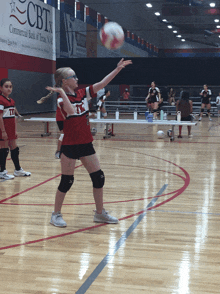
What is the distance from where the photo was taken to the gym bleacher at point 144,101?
26470 millimetres

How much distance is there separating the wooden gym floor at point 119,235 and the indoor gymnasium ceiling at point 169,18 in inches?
660

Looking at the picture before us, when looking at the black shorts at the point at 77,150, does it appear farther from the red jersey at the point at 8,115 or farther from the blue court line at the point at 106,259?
the red jersey at the point at 8,115

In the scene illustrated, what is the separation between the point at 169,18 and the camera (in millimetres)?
23328

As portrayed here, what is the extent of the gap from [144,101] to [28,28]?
8.96 meters

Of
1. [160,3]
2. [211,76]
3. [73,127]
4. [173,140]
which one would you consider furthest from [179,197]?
[211,76]

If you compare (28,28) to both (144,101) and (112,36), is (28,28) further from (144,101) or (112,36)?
(112,36)

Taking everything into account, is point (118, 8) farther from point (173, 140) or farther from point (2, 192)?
point (2, 192)

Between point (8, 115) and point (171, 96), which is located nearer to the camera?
point (8, 115)

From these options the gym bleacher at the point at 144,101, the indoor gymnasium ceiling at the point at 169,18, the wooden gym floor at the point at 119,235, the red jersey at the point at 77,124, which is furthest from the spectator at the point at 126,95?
the red jersey at the point at 77,124

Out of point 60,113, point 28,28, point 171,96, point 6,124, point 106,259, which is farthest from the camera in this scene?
point 171,96

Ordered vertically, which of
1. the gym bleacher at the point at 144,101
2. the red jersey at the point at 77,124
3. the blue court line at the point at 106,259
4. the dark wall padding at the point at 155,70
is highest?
the dark wall padding at the point at 155,70

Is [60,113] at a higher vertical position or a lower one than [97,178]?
higher

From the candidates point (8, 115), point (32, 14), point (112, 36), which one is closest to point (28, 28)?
point (32, 14)

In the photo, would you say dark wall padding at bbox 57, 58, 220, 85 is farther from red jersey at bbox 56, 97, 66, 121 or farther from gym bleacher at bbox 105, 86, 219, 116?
red jersey at bbox 56, 97, 66, 121
